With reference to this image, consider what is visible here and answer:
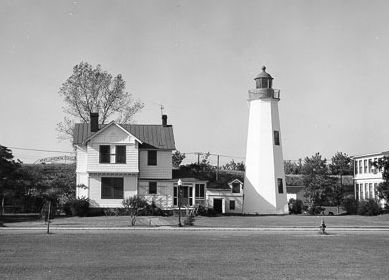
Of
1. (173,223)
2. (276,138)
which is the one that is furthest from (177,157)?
(173,223)

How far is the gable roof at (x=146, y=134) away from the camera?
49.5m

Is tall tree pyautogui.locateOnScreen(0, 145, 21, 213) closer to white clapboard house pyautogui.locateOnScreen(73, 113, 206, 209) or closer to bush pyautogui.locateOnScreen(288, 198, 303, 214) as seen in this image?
white clapboard house pyautogui.locateOnScreen(73, 113, 206, 209)

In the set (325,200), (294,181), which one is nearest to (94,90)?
(325,200)

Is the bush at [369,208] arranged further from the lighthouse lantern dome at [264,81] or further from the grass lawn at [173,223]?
the lighthouse lantern dome at [264,81]

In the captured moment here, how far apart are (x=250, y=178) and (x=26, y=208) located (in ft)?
64.1

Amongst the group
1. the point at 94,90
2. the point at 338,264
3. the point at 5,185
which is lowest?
the point at 338,264

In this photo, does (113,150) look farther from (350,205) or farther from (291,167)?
(291,167)

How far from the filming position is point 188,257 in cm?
1888

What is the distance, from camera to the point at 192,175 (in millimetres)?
52281

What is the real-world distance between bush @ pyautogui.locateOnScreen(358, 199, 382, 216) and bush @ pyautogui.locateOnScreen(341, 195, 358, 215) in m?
2.78

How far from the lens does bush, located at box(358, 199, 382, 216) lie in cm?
5244

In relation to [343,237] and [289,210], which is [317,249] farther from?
[289,210]

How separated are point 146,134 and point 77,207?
8807mm

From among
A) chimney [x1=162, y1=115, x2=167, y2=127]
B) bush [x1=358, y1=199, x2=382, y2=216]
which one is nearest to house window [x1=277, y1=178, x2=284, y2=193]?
bush [x1=358, y1=199, x2=382, y2=216]
